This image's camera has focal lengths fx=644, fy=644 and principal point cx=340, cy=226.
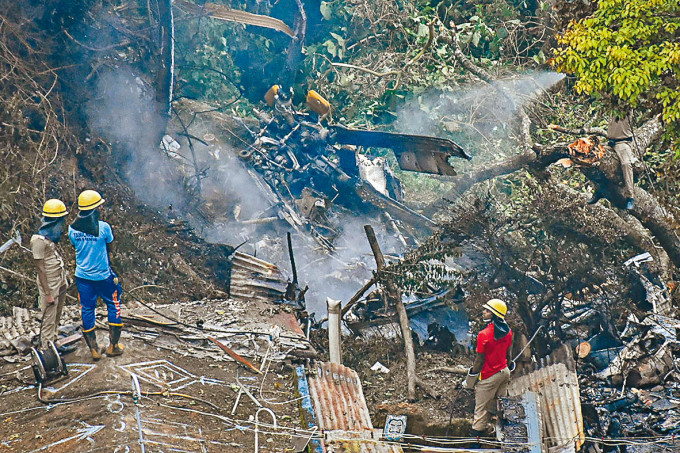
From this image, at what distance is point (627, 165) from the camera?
879 cm

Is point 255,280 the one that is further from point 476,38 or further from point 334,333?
point 476,38

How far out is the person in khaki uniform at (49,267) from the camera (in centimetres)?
551

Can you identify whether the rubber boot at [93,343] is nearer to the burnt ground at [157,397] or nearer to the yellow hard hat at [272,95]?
the burnt ground at [157,397]

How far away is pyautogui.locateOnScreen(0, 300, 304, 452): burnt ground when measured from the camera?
4.83m

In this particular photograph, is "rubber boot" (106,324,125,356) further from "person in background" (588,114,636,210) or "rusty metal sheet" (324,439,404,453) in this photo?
"person in background" (588,114,636,210)

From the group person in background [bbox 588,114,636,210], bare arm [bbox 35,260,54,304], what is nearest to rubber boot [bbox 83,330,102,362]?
A: bare arm [bbox 35,260,54,304]

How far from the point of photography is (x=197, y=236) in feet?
33.5

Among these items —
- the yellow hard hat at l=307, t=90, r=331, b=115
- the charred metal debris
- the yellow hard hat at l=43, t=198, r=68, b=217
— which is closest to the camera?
the yellow hard hat at l=43, t=198, r=68, b=217

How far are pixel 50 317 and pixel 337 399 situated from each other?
8.82 feet

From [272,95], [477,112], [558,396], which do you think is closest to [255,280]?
[558,396]

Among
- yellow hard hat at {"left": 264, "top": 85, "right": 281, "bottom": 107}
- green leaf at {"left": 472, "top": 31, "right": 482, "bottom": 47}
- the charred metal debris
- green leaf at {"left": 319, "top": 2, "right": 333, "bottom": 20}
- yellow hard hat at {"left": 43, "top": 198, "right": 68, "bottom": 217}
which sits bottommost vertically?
yellow hard hat at {"left": 43, "top": 198, "right": 68, "bottom": 217}

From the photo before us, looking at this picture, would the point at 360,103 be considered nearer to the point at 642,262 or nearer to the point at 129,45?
the point at 129,45

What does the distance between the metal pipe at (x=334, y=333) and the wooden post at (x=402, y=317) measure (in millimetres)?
911

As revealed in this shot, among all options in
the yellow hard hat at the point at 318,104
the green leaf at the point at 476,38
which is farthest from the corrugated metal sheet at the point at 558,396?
the green leaf at the point at 476,38
